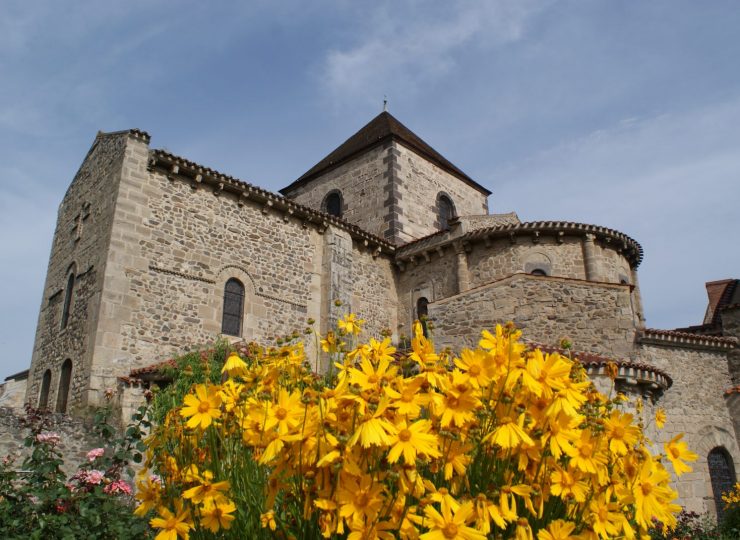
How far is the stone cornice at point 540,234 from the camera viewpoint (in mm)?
16484

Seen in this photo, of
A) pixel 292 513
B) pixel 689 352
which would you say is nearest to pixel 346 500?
pixel 292 513

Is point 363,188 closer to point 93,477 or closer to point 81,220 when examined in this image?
point 81,220

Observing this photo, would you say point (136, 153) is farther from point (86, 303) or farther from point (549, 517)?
point (549, 517)

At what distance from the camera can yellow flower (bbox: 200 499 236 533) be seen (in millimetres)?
1892

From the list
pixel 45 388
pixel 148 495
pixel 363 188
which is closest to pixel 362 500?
pixel 148 495

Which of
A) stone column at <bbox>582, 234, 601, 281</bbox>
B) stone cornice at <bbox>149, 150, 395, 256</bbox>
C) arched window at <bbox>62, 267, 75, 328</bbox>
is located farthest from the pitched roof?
arched window at <bbox>62, 267, 75, 328</bbox>

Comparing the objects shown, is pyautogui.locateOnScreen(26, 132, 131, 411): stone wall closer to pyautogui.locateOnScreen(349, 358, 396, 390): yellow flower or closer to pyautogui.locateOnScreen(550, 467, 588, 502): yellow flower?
pyautogui.locateOnScreen(349, 358, 396, 390): yellow flower

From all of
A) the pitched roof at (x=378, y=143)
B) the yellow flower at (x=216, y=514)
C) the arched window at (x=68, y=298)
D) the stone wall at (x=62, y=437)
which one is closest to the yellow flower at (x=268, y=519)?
the yellow flower at (x=216, y=514)

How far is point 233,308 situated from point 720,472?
12.2 metres

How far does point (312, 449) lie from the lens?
1805mm

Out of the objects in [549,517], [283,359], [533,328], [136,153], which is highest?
[136,153]

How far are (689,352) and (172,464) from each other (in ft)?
50.2

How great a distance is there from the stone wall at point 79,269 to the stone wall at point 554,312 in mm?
8175

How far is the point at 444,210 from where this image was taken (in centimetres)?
2292
